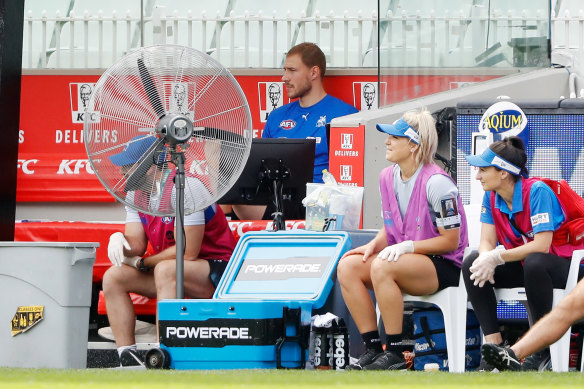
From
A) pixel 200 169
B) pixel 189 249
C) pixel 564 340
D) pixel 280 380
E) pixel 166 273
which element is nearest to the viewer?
pixel 280 380

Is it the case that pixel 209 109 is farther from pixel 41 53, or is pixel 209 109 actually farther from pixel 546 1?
pixel 41 53

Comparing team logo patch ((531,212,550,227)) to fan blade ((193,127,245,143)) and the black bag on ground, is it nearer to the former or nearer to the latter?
the black bag on ground

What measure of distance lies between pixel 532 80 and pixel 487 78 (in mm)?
329

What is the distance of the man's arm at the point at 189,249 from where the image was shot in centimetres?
712

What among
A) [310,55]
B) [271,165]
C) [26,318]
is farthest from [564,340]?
[310,55]

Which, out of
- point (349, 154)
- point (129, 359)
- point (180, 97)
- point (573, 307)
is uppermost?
point (180, 97)

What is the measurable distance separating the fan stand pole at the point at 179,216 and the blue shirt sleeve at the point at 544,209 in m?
1.71

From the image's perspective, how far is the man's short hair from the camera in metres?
8.98

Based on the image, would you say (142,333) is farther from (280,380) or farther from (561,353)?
(280,380)

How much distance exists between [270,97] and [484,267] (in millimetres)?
3851

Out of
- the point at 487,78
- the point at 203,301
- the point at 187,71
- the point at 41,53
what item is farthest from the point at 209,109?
the point at 41,53

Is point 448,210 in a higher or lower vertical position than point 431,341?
higher

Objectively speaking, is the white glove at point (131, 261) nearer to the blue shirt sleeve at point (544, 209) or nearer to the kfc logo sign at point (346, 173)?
the kfc logo sign at point (346, 173)

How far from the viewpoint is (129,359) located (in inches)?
277
